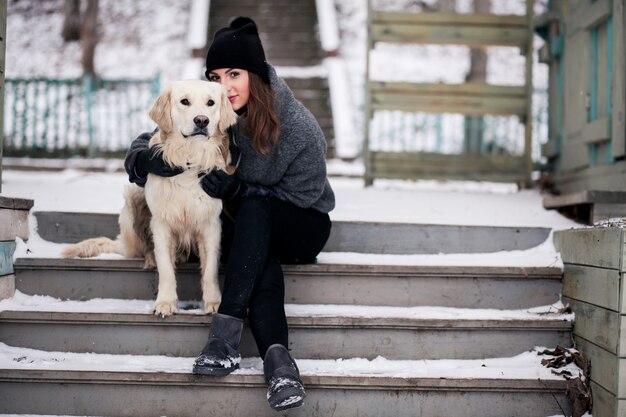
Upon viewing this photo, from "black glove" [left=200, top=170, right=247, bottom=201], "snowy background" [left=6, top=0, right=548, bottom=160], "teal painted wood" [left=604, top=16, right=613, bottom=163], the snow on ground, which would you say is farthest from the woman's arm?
"snowy background" [left=6, top=0, right=548, bottom=160]

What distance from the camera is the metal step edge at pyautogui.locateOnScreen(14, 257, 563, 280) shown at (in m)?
2.96

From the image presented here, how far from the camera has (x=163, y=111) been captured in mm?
2756

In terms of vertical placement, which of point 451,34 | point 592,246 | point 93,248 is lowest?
point 93,248

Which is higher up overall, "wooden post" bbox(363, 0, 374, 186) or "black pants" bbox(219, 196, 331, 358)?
"wooden post" bbox(363, 0, 374, 186)

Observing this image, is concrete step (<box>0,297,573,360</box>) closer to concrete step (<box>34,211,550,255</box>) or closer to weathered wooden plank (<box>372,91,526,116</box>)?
concrete step (<box>34,211,550,255</box>)

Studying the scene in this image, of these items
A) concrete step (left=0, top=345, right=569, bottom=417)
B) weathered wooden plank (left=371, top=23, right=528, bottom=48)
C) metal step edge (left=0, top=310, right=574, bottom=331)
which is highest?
weathered wooden plank (left=371, top=23, right=528, bottom=48)

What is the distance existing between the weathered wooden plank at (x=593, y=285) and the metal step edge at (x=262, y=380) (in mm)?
364

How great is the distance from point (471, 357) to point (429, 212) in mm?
1429

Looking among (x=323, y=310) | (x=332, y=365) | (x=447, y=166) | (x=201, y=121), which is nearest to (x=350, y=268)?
(x=323, y=310)

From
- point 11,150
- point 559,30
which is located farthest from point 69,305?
point 11,150

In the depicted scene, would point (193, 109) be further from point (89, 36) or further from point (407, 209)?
point (89, 36)

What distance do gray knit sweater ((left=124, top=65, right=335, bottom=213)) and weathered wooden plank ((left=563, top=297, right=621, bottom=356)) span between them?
4.01 ft

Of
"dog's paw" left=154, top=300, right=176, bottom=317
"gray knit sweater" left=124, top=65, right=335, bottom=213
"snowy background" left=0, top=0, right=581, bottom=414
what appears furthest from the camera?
"gray knit sweater" left=124, top=65, right=335, bottom=213

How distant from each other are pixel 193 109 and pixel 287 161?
18.2 inches
